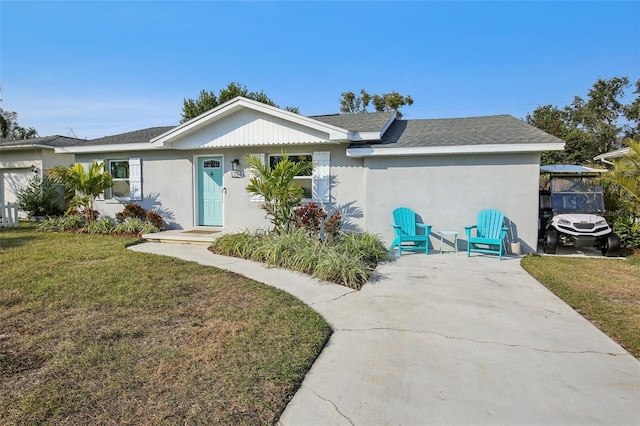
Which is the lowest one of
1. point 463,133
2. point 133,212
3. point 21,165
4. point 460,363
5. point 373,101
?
point 460,363

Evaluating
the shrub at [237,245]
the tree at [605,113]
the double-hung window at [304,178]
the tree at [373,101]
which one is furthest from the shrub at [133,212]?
the tree at [605,113]

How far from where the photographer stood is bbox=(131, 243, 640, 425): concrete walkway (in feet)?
7.66

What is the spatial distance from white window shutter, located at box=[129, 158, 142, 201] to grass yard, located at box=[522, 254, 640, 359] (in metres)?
10.9

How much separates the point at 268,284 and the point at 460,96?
18.5 metres

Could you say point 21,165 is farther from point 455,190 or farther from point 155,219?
point 455,190

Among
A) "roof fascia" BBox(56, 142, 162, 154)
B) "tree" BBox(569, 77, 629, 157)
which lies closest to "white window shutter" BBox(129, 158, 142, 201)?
"roof fascia" BBox(56, 142, 162, 154)

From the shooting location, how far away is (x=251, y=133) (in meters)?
9.33

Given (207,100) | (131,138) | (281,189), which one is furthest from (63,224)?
(207,100)

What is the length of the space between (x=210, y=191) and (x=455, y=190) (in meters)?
7.03

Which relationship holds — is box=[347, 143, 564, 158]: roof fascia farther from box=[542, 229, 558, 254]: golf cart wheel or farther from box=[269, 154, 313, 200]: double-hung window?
box=[542, 229, 558, 254]: golf cart wheel

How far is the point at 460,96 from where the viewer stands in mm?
19656

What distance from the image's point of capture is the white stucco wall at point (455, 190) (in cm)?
788

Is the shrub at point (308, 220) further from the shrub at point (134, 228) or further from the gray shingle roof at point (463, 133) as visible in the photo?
the shrub at point (134, 228)

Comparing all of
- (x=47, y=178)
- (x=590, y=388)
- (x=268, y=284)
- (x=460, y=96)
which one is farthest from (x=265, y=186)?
(x=460, y=96)
